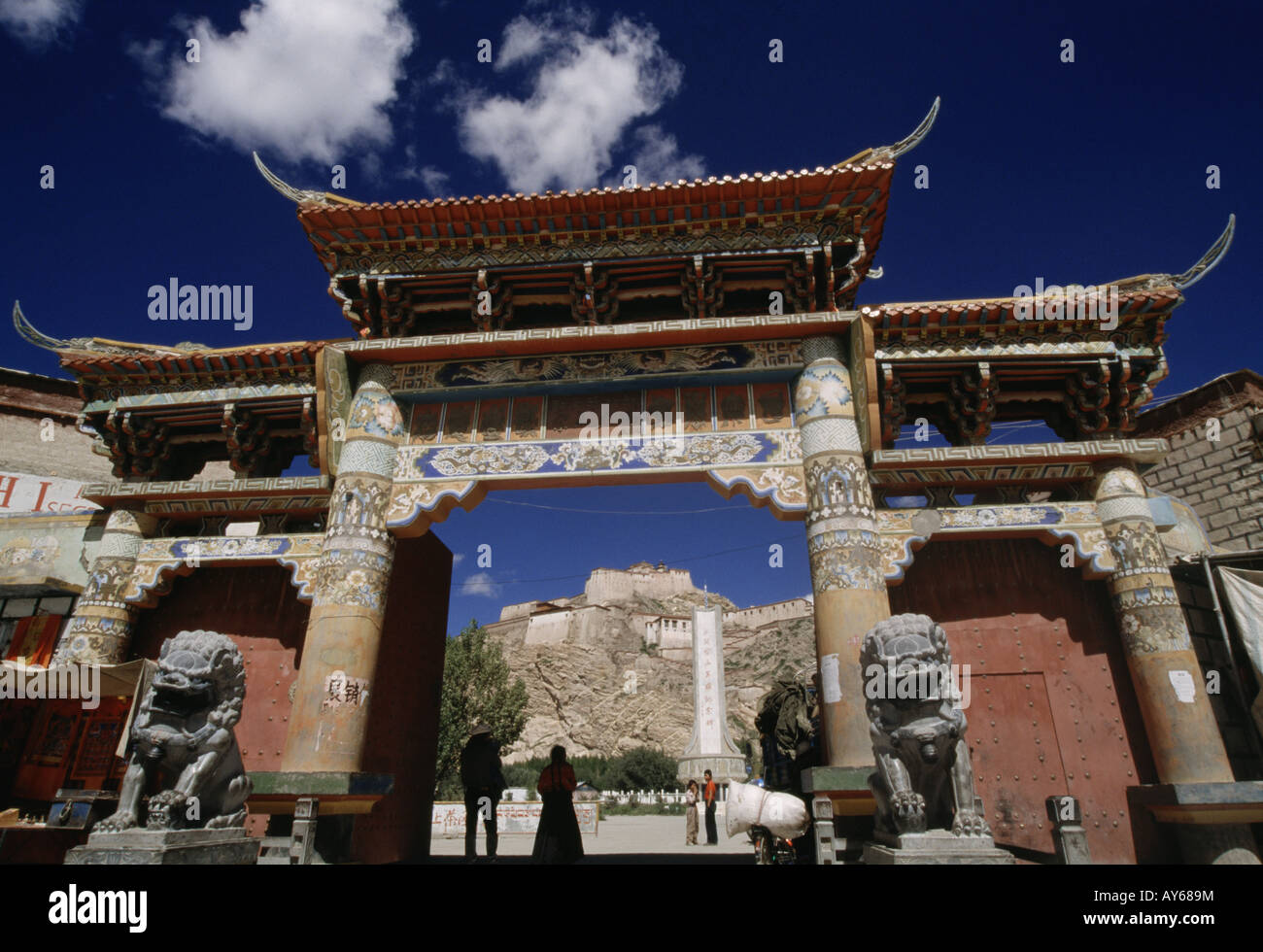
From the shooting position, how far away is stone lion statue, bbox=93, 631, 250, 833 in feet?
17.7

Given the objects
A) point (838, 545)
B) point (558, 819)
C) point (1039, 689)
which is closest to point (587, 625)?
point (558, 819)

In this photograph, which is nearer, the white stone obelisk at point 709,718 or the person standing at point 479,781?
the person standing at point 479,781

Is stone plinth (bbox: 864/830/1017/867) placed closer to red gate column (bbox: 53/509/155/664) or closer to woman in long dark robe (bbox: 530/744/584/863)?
woman in long dark robe (bbox: 530/744/584/863)

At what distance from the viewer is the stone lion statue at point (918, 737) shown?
4.79 metres

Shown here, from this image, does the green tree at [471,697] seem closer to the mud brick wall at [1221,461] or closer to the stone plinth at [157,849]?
the stone plinth at [157,849]

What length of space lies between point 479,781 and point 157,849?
4.84 m

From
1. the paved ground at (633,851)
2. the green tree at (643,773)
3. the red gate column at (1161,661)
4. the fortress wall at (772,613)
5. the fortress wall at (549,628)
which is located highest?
the fortress wall at (772,613)

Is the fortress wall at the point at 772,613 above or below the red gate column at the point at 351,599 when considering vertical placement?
above

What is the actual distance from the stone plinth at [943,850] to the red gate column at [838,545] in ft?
7.25

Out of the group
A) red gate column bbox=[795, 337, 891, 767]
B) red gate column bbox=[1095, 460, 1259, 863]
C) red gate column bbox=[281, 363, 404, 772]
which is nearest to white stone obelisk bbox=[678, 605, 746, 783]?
red gate column bbox=[1095, 460, 1259, 863]

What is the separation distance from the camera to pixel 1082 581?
8.49 m

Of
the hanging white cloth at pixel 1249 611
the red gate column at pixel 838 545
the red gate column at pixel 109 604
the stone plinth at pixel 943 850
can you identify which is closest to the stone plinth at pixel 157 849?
the stone plinth at pixel 943 850
